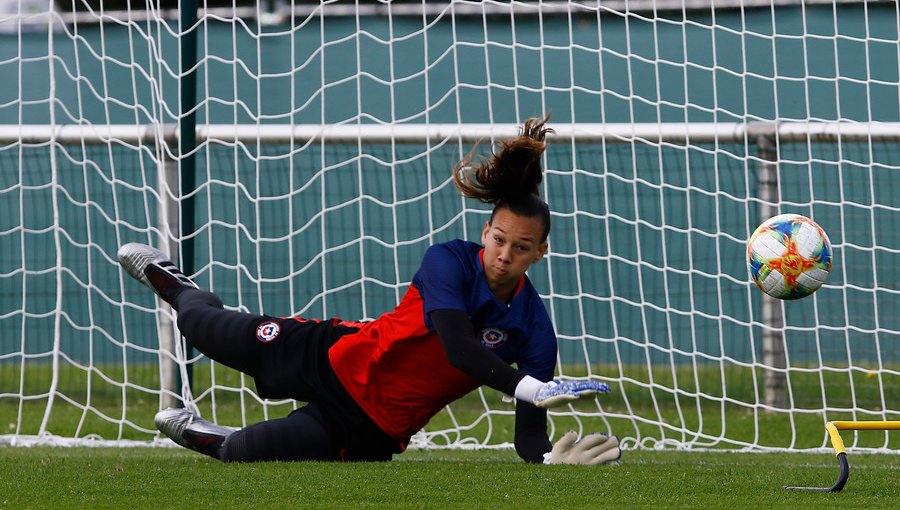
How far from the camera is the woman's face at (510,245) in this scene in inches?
166

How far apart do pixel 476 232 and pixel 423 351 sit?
4616 mm

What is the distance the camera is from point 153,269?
5234 millimetres

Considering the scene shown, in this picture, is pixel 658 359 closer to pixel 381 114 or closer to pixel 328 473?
pixel 381 114

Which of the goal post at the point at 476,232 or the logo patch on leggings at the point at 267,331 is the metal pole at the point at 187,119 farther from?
the logo patch on leggings at the point at 267,331

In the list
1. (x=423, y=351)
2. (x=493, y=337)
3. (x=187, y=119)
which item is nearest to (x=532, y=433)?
(x=493, y=337)

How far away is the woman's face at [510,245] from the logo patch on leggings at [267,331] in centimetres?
97

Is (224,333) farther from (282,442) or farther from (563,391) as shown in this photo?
(563,391)

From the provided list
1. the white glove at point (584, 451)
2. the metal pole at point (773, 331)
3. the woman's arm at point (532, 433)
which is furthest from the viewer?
the metal pole at point (773, 331)

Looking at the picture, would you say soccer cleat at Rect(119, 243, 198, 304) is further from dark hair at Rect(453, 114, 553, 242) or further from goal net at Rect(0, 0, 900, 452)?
dark hair at Rect(453, 114, 553, 242)

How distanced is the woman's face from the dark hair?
1.1 inches

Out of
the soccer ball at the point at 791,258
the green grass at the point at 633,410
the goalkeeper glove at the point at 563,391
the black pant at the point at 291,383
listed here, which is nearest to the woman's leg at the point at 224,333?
the black pant at the point at 291,383

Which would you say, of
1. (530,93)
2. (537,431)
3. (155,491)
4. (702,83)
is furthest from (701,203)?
(155,491)

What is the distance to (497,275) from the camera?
14.1 feet

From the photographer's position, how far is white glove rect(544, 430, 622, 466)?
4375mm
